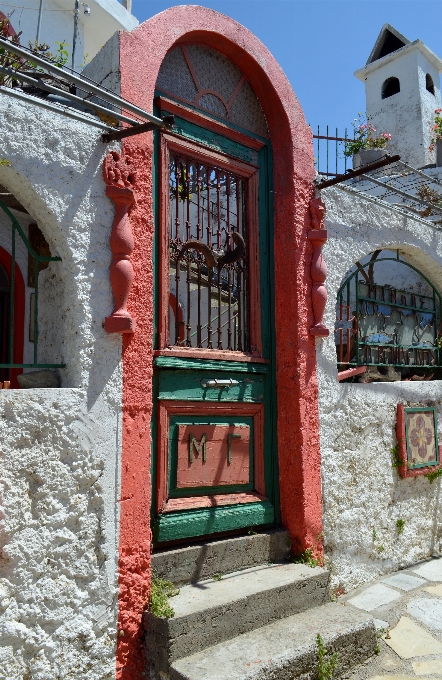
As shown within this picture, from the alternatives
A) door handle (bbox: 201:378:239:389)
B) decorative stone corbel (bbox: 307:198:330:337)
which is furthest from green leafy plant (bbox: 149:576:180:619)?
decorative stone corbel (bbox: 307:198:330:337)

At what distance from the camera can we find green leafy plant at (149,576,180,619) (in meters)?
3.17

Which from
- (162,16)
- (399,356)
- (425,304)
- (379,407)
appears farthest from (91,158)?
(425,304)

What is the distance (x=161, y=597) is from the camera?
10.9ft

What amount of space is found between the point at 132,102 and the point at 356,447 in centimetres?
324

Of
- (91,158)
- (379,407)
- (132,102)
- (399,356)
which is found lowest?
(379,407)

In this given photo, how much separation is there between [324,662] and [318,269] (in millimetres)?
2794

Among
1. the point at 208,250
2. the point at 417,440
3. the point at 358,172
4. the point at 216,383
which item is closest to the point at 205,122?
the point at 208,250

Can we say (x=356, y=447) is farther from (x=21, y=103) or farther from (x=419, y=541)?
(x=21, y=103)

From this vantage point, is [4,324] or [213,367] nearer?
[213,367]

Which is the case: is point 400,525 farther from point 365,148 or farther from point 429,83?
point 429,83

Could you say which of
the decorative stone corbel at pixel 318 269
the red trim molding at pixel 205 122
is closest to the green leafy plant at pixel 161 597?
the decorative stone corbel at pixel 318 269

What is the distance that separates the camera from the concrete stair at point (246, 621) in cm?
304

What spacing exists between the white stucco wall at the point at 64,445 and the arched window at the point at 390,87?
47.2 ft

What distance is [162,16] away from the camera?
3.94 m
